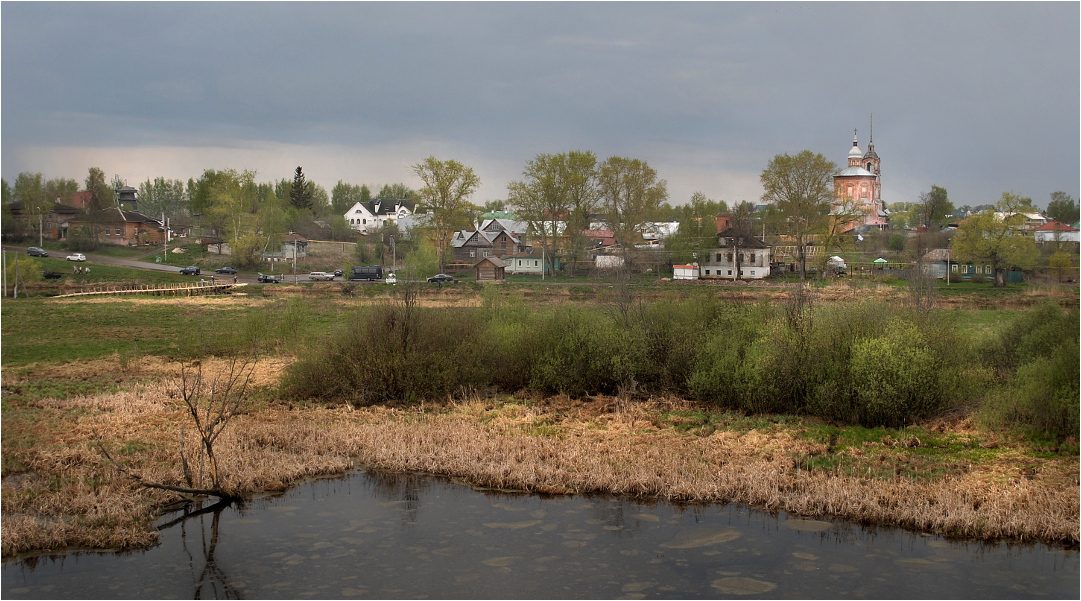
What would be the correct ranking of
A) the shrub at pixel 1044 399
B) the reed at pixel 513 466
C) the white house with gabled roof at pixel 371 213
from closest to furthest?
the reed at pixel 513 466
the shrub at pixel 1044 399
the white house with gabled roof at pixel 371 213

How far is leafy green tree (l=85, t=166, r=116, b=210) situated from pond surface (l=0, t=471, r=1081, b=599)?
299 ft

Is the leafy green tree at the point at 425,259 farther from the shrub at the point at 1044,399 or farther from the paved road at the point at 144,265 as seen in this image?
the shrub at the point at 1044,399

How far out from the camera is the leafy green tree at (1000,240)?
62.7 meters

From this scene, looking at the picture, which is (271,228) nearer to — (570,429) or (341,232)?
(341,232)

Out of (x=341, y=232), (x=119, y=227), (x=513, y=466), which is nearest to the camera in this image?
(x=513, y=466)

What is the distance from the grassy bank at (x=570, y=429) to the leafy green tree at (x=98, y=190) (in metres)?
75.8

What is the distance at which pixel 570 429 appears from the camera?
19.3 meters

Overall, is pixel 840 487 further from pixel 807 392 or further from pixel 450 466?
pixel 450 466

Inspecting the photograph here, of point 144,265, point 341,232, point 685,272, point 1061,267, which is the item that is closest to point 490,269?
point 685,272

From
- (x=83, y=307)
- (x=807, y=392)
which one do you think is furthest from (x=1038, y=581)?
(x=83, y=307)

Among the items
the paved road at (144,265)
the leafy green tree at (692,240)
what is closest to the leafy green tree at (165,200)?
the paved road at (144,265)

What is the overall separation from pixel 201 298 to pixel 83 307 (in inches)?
301

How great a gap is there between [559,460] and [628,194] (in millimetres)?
62621

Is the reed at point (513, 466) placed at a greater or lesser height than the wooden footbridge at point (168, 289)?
lesser
